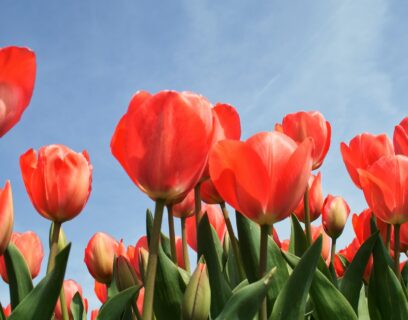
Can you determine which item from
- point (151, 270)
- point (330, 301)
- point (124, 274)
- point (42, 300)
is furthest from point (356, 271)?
point (42, 300)

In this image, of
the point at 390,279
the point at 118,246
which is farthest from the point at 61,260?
the point at 118,246

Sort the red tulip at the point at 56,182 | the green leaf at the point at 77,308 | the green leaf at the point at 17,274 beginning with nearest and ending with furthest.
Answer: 1. the red tulip at the point at 56,182
2. the green leaf at the point at 17,274
3. the green leaf at the point at 77,308

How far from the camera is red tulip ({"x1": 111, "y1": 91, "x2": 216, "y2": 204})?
1.19m

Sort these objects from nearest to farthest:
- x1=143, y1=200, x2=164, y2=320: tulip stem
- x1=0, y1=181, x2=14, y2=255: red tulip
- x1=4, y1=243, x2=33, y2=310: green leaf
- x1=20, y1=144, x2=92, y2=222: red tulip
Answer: x1=143, y1=200, x2=164, y2=320: tulip stem < x1=0, y1=181, x2=14, y2=255: red tulip < x1=20, y1=144, x2=92, y2=222: red tulip < x1=4, y1=243, x2=33, y2=310: green leaf

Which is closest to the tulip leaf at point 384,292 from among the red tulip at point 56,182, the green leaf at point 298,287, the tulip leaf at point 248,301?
the green leaf at point 298,287

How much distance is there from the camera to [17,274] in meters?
1.66

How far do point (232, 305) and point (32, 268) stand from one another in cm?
→ 117

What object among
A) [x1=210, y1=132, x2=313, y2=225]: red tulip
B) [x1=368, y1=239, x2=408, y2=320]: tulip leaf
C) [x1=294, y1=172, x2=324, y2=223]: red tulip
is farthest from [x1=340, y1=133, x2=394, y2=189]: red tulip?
[x1=210, y1=132, x2=313, y2=225]: red tulip

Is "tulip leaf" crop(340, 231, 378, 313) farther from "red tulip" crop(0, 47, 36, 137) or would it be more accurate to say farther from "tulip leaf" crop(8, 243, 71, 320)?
"red tulip" crop(0, 47, 36, 137)

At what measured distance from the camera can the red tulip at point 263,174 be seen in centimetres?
130

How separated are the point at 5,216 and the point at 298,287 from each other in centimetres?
70

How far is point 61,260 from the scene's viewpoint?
117 centimetres

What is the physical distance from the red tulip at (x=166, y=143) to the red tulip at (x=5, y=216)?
1.23 feet

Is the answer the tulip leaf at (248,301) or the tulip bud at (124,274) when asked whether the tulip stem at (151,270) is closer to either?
the tulip leaf at (248,301)
